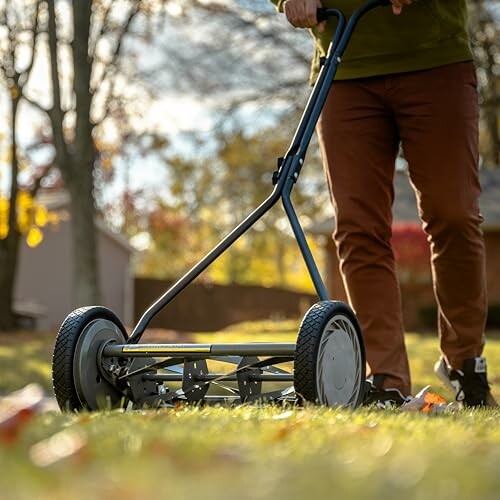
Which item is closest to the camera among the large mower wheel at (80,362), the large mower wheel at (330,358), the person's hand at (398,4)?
the large mower wheel at (330,358)

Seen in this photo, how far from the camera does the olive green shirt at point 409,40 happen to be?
4.09 m

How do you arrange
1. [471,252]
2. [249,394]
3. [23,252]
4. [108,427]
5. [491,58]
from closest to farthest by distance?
[108,427]
[249,394]
[471,252]
[491,58]
[23,252]

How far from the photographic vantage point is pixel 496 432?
2.53 metres

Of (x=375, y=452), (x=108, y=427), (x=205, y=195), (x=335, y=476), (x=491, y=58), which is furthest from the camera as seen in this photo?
(x=205, y=195)

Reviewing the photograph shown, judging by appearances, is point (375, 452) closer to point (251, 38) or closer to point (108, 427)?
point (108, 427)

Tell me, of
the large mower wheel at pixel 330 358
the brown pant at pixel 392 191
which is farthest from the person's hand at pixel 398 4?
the large mower wheel at pixel 330 358

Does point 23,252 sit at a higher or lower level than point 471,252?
lower

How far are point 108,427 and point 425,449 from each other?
624 millimetres

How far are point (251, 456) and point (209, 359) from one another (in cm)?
160

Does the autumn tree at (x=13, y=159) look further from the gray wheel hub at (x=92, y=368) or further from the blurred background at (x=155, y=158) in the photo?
the gray wheel hub at (x=92, y=368)

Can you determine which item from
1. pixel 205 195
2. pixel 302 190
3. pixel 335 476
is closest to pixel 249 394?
pixel 335 476

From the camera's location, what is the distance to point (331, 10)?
4.12 meters

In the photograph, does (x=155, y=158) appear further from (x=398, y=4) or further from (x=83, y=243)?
(x=398, y=4)

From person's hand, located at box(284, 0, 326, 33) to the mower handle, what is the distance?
0.10 feet
